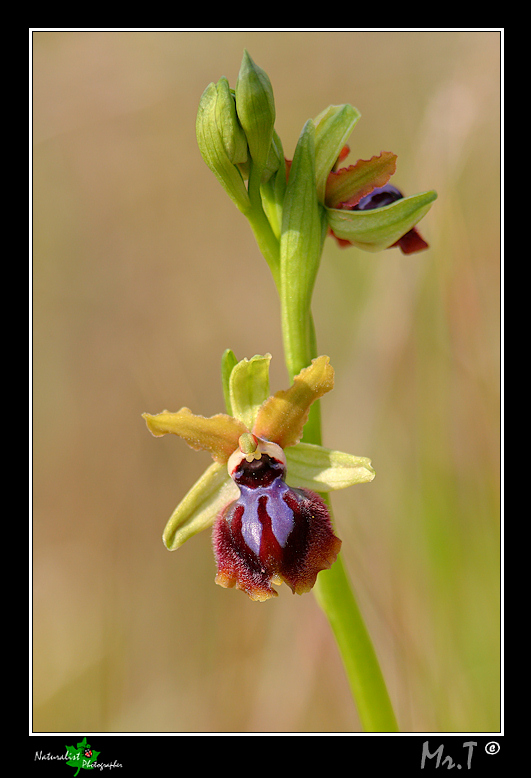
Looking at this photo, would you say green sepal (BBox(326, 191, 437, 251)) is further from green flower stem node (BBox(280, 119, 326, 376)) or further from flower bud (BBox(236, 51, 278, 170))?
flower bud (BBox(236, 51, 278, 170))

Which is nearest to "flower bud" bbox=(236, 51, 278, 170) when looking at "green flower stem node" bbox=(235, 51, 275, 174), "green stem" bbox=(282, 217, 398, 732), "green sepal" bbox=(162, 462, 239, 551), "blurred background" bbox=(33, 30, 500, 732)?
"green flower stem node" bbox=(235, 51, 275, 174)

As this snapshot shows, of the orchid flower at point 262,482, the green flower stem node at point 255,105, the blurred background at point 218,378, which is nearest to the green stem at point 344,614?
the orchid flower at point 262,482

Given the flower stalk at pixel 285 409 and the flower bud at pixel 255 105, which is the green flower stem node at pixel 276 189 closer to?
the flower stalk at pixel 285 409

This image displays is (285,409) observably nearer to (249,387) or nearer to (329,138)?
(249,387)

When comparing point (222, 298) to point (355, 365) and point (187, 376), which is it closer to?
point (187, 376)

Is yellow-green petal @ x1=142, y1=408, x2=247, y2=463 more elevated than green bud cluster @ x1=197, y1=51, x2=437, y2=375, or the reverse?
green bud cluster @ x1=197, y1=51, x2=437, y2=375

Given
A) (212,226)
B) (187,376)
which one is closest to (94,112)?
(212,226)
